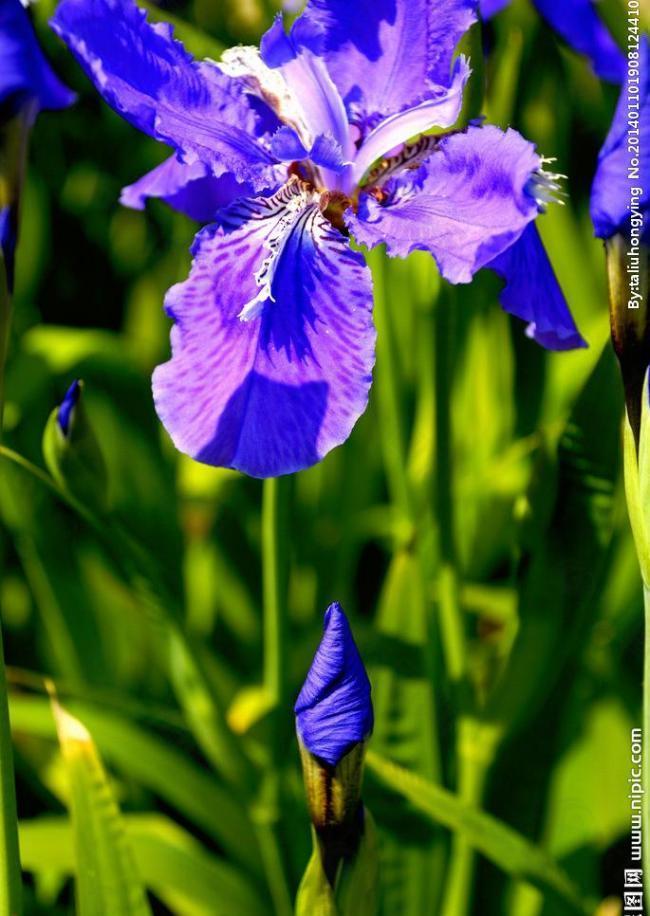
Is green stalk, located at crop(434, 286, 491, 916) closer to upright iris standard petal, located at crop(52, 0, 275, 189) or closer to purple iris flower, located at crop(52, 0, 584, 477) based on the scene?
purple iris flower, located at crop(52, 0, 584, 477)

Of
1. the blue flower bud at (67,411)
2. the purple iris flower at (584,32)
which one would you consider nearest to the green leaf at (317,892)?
the blue flower bud at (67,411)

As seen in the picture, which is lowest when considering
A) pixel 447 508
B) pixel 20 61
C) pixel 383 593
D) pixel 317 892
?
pixel 317 892

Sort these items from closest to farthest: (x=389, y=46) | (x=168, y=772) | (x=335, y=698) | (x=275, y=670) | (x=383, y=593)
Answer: (x=335, y=698)
(x=389, y=46)
(x=275, y=670)
(x=168, y=772)
(x=383, y=593)

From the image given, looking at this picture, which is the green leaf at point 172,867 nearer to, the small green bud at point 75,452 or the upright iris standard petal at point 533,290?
the small green bud at point 75,452

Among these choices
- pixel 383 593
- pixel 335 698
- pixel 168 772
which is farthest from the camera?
pixel 383 593

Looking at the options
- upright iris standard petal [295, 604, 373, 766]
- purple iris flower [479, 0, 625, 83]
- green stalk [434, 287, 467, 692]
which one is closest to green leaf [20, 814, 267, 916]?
green stalk [434, 287, 467, 692]

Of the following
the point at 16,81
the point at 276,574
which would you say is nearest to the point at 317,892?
the point at 276,574

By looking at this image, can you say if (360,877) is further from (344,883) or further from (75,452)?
(75,452)
